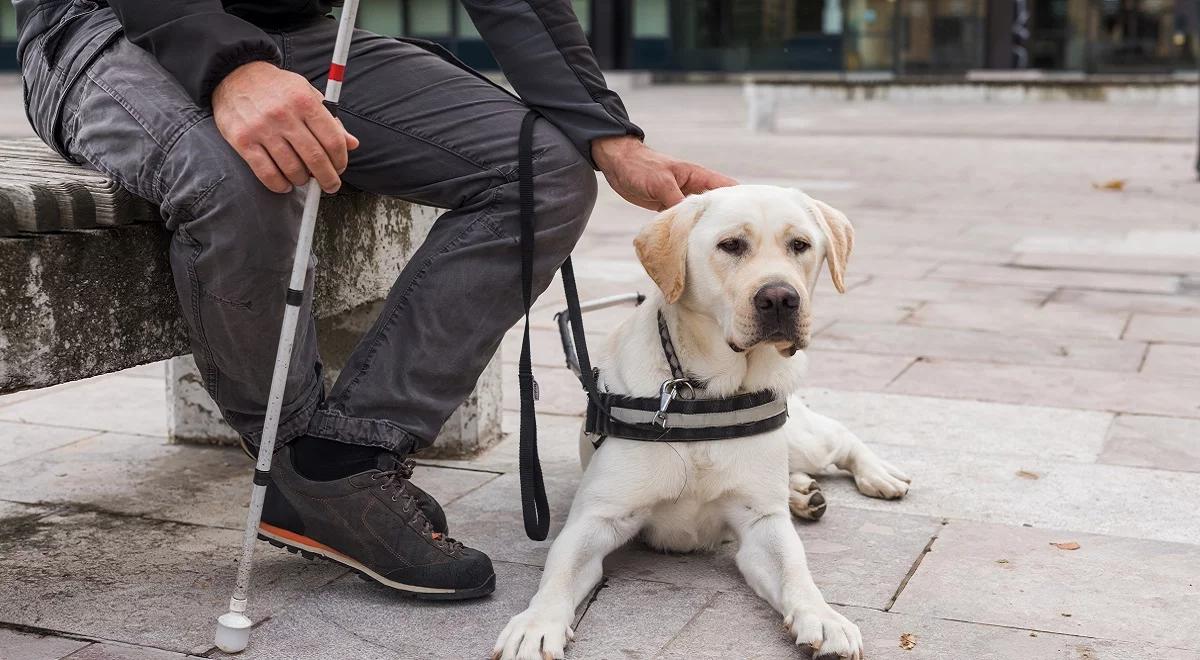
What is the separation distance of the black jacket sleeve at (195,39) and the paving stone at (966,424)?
94.6 inches

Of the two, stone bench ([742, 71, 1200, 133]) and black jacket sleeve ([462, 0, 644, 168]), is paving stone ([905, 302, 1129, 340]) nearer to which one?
black jacket sleeve ([462, 0, 644, 168])

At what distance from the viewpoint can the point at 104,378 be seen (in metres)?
5.16

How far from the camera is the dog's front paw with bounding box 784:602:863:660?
262 centimetres

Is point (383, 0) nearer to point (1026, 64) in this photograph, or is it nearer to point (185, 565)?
point (1026, 64)

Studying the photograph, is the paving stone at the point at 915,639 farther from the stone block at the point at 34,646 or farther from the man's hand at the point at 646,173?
the stone block at the point at 34,646

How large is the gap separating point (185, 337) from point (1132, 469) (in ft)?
8.66

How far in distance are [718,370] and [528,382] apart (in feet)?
1.42

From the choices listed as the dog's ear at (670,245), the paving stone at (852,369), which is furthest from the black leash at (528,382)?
the paving stone at (852,369)

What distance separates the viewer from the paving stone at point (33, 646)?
263 centimetres

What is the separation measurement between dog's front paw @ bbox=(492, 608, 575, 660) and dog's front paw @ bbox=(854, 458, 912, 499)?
1.27 metres

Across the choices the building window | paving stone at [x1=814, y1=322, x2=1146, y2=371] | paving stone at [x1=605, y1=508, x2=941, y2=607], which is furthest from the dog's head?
the building window

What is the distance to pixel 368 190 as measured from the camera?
3.23m

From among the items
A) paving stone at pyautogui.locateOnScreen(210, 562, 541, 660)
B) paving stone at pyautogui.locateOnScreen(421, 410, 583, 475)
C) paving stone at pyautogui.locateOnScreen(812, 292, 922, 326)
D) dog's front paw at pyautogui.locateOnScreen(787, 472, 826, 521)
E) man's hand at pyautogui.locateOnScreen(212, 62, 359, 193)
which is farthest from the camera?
paving stone at pyautogui.locateOnScreen(812, 292, 922, 326)

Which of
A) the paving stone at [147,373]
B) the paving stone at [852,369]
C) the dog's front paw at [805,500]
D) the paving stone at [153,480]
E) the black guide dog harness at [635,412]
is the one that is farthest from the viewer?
the paving stone at [147,373]
